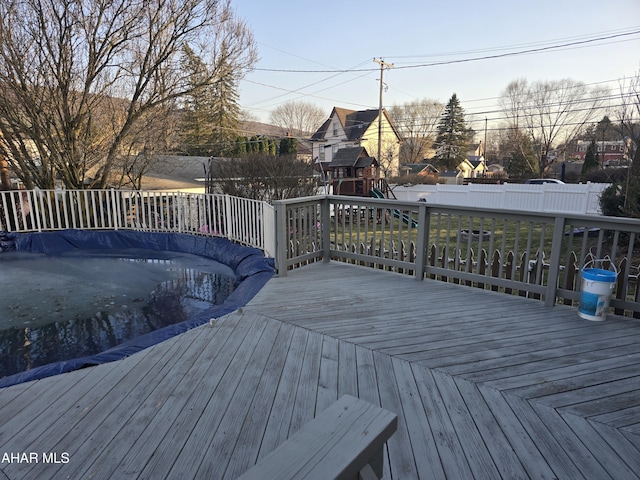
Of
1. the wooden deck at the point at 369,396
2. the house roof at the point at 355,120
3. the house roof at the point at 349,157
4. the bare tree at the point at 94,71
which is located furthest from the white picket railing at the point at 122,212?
the house roof at the point at 355,120

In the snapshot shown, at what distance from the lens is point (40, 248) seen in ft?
27.0

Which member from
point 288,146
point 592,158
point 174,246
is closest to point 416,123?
point 288,146

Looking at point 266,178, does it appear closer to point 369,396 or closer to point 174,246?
point 174,246

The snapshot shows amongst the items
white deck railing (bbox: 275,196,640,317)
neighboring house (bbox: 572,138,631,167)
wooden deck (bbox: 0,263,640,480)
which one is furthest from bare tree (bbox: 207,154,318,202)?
neighboring house (bbox: 572,138,631,167)

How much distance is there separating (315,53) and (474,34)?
880cm

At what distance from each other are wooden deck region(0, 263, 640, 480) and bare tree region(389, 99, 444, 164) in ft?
118

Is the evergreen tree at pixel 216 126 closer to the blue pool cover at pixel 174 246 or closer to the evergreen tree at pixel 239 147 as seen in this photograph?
the evergreen tree at pixel 239 147

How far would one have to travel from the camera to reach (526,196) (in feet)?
47.9

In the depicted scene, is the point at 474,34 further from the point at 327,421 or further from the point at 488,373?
the point at 327,421

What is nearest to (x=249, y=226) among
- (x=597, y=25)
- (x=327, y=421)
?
(x=327, y=421)

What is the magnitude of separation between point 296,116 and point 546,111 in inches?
920

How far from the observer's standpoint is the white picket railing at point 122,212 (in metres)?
7.62

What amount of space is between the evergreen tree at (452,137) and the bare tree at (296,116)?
1354 centimetres

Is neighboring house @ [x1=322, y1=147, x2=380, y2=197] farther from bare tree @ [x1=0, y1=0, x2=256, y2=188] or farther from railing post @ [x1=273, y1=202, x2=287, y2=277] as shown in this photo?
railing post @ [x1=273, y1=202, x2=287, y2=277]
